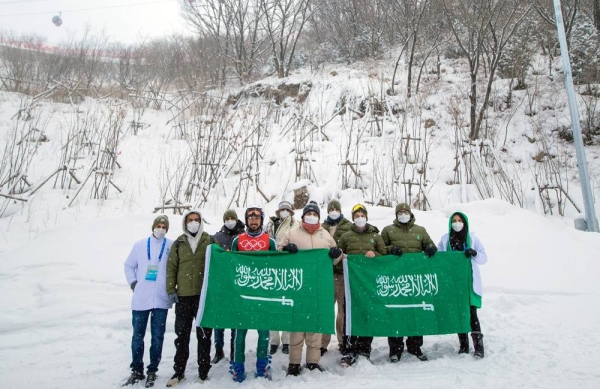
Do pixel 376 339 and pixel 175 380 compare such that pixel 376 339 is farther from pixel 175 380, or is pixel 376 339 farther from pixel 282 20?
pixel 282 20

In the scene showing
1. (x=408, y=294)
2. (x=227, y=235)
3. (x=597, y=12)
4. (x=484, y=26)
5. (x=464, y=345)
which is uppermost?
(x=597, y=12)

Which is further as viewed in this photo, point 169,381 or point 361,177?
point 361,177

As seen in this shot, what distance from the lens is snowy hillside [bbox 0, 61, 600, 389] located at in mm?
3846

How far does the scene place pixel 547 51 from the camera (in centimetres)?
1712

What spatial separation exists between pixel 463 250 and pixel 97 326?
4932 mm

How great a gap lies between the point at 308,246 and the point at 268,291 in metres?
0.66

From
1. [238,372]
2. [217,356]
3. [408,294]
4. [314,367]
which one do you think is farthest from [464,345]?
[217,356]

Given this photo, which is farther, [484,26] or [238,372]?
[484,26]

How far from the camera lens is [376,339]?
474cm

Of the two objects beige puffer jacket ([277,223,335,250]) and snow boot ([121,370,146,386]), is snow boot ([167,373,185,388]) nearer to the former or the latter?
snow boot ([121,370,146,386])

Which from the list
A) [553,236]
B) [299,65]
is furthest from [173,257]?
[299,65]

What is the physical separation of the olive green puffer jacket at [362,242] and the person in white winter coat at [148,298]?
205 cm

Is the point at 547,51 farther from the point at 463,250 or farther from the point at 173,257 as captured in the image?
the point at 173,257

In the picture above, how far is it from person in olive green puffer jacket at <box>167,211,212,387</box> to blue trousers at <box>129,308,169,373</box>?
18 centimetres
